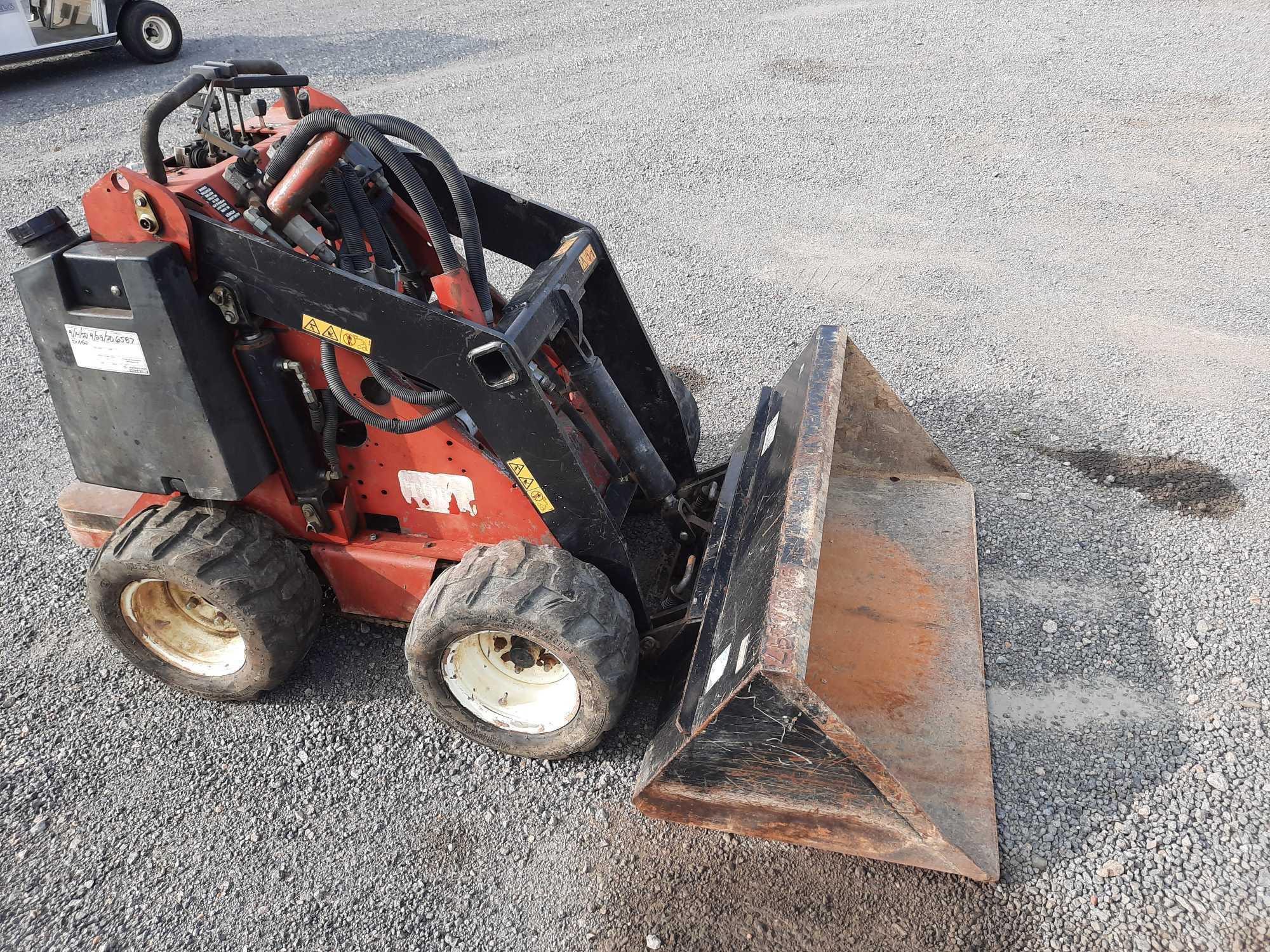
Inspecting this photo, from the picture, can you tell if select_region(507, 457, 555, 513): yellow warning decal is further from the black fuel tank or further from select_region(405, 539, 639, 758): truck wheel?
the black fuel tank

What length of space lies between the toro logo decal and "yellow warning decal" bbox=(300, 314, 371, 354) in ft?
1.24

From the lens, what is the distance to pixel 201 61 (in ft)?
34.6

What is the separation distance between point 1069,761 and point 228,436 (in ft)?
9.76

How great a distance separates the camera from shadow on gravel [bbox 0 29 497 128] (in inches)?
381

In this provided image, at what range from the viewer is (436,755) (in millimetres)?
3404

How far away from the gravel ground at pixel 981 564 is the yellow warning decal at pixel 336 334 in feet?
4.64

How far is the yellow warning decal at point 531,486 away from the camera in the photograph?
303 cm

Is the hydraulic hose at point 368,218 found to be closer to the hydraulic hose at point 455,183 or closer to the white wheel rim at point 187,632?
the hydraulic hose at point 455,183

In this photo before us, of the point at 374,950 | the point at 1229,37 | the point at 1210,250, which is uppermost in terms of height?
the point at 1229,37

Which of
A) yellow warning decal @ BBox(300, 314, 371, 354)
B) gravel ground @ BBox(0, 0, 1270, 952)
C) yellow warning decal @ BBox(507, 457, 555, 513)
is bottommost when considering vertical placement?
gravel ground @ BBox(0, 0, 1270, 952)

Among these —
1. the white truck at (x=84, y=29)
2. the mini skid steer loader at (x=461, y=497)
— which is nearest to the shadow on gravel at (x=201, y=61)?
the white truck at (x=84, y=29)

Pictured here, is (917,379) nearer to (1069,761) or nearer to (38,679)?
(1069,761)

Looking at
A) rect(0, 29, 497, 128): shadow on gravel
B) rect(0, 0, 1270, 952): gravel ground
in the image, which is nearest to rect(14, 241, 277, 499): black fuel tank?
rect(0, 0, 1270, 952): gravel ground

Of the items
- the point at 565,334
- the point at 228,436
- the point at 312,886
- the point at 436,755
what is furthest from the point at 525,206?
the point at 312,886
